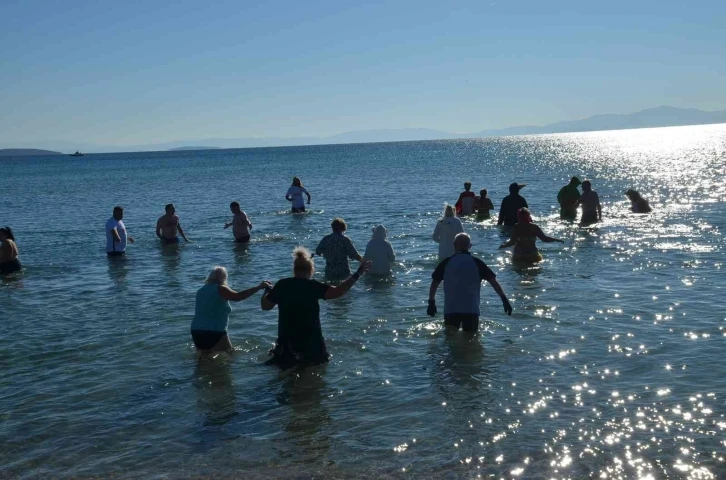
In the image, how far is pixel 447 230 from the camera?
1509cm

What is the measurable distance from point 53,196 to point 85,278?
42.5 m

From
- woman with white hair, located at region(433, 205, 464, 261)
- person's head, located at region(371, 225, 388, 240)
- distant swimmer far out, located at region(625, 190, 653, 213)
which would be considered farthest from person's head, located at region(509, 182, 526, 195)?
person's head, located at region(371, 225, 388, 240)

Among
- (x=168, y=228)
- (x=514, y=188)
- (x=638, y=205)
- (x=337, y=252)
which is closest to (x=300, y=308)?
(x=337, y=252)

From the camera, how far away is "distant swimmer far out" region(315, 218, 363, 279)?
46.2ft

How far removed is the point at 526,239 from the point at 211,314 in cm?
848

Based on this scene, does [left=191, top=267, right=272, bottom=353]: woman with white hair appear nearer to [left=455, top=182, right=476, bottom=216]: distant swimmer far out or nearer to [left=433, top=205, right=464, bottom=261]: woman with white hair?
[left=433, top=205, right=464, bottom=261]: woman with white hair

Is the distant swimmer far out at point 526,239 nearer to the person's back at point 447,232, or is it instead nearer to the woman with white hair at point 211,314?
the person's back at point 447,232

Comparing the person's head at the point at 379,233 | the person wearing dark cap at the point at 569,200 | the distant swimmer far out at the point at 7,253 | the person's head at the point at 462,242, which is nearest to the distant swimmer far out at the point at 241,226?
the distant swimmer far out at the point at 7,253

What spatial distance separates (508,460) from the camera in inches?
265

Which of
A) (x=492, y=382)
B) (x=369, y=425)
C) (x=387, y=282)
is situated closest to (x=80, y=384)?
(x=369, y=425)

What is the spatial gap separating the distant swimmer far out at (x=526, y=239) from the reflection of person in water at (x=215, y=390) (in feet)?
25.4

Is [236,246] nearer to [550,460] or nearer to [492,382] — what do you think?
[492,382]

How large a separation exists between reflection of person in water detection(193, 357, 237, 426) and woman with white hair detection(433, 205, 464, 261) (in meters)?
6.58

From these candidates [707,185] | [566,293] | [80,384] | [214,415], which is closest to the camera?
[214,415]
